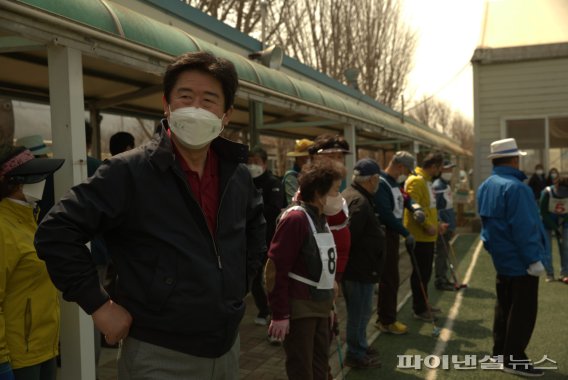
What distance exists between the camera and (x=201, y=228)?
6.26 feet

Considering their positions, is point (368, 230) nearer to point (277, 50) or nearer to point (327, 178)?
point (327, 178)

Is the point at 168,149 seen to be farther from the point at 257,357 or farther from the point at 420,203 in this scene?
the point at 420,203

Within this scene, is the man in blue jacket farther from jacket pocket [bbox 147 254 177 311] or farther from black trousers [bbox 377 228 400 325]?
jacket pocket [bbox 147 254 177 311]

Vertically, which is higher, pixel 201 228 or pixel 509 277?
pixel 201 228

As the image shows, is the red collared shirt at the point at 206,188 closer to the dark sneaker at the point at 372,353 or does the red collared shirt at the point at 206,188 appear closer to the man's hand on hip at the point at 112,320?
the man's hand on hip at the point at 112,320

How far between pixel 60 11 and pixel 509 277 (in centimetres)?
427

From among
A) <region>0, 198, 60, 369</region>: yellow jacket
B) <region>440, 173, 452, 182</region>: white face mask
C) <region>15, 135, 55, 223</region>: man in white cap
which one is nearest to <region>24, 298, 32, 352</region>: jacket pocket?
<region>0, 198, 60, 369</region>: yellow jacket

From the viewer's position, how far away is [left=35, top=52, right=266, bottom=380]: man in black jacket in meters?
1.74

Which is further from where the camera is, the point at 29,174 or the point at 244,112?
the point at 244,112

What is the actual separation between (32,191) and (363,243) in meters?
3.03

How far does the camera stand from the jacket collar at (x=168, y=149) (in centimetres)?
187

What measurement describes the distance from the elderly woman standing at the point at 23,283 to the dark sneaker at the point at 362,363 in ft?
9.69

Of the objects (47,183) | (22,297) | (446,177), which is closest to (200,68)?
(22,297)

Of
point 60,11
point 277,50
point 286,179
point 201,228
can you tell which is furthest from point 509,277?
point 277,50
